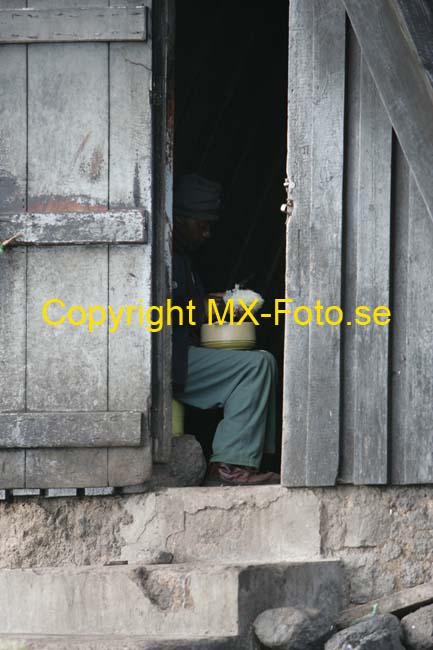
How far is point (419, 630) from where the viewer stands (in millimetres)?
5656

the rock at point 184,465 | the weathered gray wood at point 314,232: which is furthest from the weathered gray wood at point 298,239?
the rock at point 184,465

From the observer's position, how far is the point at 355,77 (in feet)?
20.9

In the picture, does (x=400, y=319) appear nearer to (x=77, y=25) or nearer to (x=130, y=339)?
(x=130, y=339)

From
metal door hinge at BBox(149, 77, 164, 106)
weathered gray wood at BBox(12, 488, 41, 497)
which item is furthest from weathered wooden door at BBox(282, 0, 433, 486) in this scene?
weathered gray wood at BBox(12, 488, 41, 497)

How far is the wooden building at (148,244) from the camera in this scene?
625 cm

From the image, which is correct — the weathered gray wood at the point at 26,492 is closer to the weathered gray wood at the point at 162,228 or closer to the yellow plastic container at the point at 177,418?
the weathered gray wood at the point at 162,228

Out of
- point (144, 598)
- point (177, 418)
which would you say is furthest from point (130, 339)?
point (144, 598)

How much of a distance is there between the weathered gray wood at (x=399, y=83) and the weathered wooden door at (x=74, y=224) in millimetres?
975

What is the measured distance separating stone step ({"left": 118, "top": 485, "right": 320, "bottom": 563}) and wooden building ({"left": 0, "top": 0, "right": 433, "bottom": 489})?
136 mm

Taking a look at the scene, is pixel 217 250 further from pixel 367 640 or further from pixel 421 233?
pixel 367 640

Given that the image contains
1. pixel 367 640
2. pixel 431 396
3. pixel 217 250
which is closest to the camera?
pixel 367 640

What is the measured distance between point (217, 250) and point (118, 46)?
236 cm

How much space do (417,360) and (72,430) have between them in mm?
1540

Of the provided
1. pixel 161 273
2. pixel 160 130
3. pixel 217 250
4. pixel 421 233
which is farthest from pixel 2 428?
pixel 217 250
